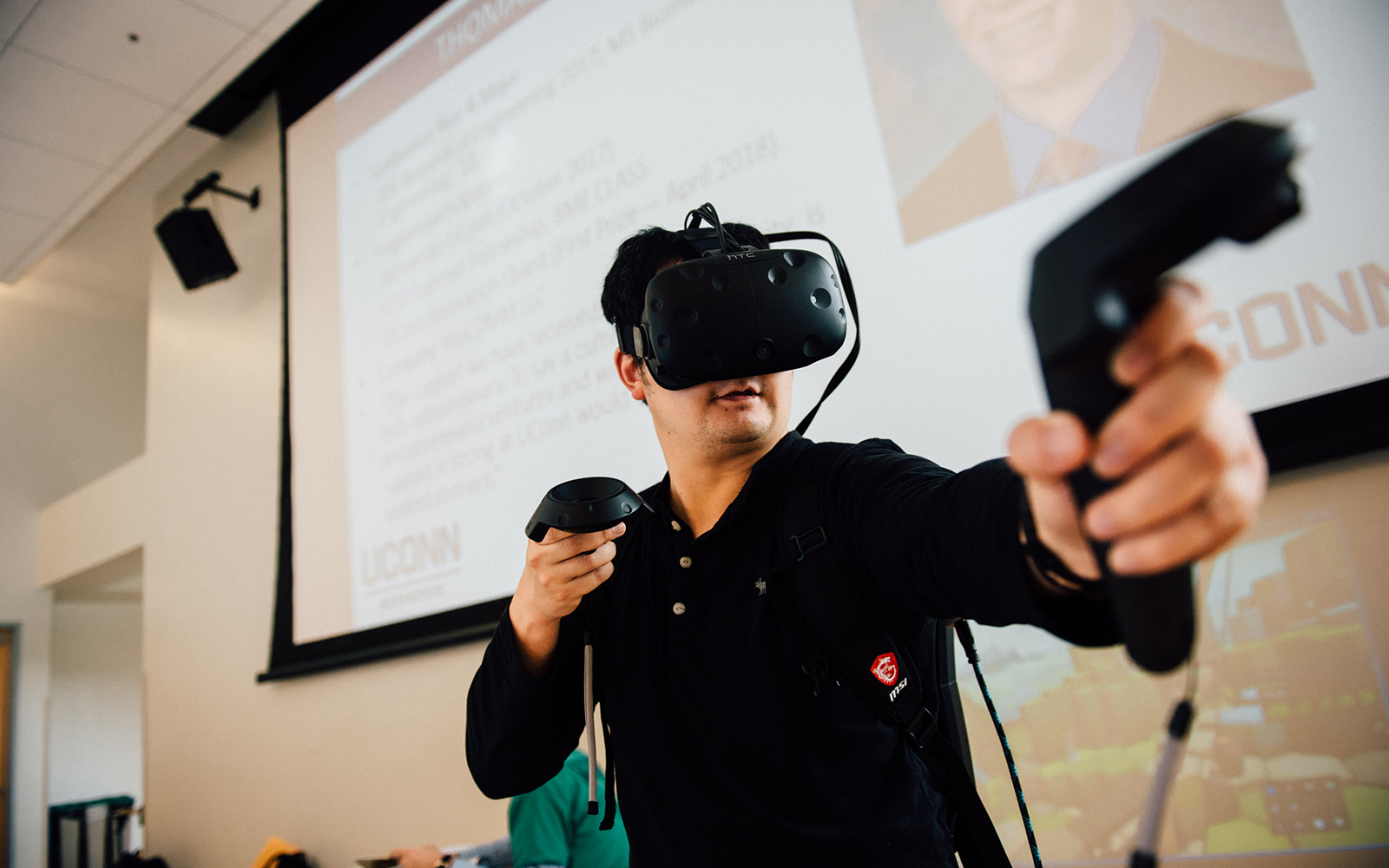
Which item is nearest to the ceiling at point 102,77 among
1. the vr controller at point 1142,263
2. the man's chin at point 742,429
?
the man's chin at point 742,429

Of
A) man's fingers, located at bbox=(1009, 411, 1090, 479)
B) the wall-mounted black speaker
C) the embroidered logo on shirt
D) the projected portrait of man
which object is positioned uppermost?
the wall-mounted black speaker

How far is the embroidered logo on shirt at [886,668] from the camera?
2.28 ft

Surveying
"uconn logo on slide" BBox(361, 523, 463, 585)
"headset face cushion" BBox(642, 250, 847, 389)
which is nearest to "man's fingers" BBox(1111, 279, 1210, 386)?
"headset face cushion" BBox(642, 250, 847, 389)

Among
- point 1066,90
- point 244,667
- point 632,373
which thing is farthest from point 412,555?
point 1066,90

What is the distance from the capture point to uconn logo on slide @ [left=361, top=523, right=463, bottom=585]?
2.06 metres

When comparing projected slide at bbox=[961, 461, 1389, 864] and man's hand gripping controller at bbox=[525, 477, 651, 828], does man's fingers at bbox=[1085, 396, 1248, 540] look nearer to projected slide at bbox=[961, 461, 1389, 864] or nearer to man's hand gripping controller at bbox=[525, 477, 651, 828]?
man's hand gripping controller at bbox=[525, 477, 651, 828]

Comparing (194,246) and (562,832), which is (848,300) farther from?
(194,246)

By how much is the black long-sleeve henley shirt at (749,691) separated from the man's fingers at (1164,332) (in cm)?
21

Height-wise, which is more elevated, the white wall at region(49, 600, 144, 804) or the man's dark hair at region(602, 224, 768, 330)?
the man's dark hair at region(602, 224, 768, 330)

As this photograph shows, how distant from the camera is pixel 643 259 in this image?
96 cm

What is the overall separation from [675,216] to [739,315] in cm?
111

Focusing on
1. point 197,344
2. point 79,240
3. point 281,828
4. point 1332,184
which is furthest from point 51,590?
point 1332,184

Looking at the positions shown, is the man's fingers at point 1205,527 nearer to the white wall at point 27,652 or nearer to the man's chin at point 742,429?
the man's chin at point 742,429

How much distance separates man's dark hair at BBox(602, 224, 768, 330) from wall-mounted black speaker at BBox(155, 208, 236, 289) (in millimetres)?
2750
